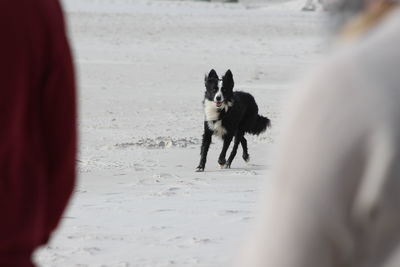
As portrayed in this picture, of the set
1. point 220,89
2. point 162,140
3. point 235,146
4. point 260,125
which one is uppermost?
point 220,89

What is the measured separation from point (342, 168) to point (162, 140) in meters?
12.9

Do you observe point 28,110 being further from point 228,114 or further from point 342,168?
point 228,114

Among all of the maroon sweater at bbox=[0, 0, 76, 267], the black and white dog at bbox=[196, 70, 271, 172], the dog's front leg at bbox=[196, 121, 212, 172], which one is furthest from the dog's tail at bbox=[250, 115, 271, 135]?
the maroon sweater at bbox=[0, 0, 76, 267]

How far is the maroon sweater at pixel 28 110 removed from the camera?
2367mm

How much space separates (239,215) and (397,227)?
726 centimetres

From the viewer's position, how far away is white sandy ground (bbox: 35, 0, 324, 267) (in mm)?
7434

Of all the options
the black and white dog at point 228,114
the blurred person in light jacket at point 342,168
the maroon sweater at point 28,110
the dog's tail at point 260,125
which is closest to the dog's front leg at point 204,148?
the black and white dog at point 228,114

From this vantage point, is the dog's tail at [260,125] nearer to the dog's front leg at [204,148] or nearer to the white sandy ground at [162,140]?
the white sandy ground at [162,140]

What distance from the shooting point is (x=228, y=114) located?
13539 mm

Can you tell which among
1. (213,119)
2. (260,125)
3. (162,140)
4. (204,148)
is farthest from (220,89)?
(204,148)

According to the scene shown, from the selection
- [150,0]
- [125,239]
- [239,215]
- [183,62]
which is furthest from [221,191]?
[150,0]

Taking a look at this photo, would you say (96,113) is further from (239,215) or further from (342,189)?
(342,189)

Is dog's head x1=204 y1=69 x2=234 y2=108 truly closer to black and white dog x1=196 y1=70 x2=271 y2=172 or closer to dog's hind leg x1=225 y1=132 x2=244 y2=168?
black and white dog x1=196 y1=70 x2=271 y2=172

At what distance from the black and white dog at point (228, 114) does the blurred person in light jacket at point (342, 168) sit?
1163cm
